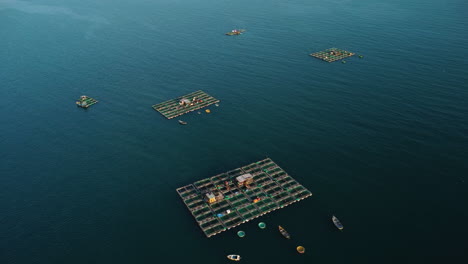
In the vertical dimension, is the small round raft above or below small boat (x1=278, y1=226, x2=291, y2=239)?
below

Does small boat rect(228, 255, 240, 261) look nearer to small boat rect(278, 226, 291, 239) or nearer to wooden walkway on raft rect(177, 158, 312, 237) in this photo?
wooden walkway on raft rect(177, 158, 312, 237)

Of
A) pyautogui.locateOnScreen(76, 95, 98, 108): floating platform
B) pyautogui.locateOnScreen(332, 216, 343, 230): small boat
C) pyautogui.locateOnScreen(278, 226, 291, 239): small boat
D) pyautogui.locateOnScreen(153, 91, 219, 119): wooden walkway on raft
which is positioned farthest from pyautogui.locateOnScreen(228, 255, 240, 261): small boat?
pyautogui.locateOnScreen(76, 95, 98, 108): floating platform

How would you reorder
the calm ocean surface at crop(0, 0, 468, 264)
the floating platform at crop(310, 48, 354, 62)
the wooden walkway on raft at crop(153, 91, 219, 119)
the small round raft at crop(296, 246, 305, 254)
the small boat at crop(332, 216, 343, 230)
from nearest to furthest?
the small round raft at crop(296, 246, 305, 254)
the calm ocean surface at crop(0, 0, 468, 264)
the small boat at crop(332, 216, 343, 230)
the wooden walkway on raft at crop(153, 91, 219, 119)
the floating platform at crop(310, 48, 354, 62)

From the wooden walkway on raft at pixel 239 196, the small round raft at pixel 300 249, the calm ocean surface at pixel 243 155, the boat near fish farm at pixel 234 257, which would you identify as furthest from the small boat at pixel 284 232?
the boat near fish farm at pixel 234 257

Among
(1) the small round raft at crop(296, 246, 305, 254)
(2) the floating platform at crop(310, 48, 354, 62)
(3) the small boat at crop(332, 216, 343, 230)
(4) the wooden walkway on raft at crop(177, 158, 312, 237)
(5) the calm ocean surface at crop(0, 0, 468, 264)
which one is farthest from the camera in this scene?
(2) the floating platform at crop(310, 48, 354, 62)

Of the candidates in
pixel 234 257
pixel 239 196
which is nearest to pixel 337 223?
pixel 239 196

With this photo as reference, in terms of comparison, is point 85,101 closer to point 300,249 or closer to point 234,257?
point 234,257

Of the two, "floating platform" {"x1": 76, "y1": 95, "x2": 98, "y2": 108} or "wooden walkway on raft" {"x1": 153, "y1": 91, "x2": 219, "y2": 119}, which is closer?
"wooden walkway on raft" {"x1": 153, "y1": 91, "x2": 219, "y2": 119}
